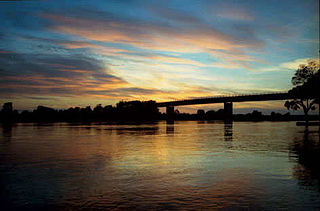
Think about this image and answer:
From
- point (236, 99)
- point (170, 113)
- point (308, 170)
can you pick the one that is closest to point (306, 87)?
point (308, 170)

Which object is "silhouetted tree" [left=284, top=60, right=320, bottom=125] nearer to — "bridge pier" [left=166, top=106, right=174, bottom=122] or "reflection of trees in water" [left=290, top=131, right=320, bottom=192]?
"reflection of trees in water" [left=290, top=131, right=320, bottom=192]

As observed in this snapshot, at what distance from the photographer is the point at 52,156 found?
19.0 metres

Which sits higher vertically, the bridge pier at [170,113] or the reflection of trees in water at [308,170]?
the bridge pier at [170,113]

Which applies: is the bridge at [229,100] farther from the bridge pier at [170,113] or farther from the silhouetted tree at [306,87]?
the silhouetted tree at [306,87]

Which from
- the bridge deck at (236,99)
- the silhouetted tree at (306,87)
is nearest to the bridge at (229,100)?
the bridge deck at (236,99)

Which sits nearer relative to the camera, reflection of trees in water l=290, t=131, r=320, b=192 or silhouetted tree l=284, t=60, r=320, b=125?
reflection of trees in water l=290, t=131, r=320, b=192

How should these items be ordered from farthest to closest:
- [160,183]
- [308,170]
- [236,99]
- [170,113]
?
1. [170,113]
2. [236,99]
3. [308,170]
4. [160,183]

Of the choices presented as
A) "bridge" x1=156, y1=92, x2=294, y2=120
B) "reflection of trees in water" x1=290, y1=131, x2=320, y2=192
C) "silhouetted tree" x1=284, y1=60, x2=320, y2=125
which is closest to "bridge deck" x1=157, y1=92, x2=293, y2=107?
"bridge" x1=156, y1=92, x2=294, y2=120

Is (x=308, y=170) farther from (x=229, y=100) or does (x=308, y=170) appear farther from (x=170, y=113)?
(x=170, y=113)

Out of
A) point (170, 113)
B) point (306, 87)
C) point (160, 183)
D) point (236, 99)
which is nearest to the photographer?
point (160, 183)

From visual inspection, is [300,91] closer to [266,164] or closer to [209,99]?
[266,164]

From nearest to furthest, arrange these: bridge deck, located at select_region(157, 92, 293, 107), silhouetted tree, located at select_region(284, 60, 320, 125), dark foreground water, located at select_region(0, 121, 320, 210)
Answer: dark foreground water, located at select_region(0, 121, 320, 210)
silhouetted tree, located at select_region(284, 60, 320, 125)
bridge deck, located at select_region(157, 92, 293, 107)

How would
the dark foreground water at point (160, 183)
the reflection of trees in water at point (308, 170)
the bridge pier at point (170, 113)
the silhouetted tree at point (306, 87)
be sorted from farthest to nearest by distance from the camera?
the bridge pier at point (170, 113)
the silhouetted tree at point (306, 87)
the reflection of trees in water at point (308, 170)
the dark foreground water at point (160, 183)

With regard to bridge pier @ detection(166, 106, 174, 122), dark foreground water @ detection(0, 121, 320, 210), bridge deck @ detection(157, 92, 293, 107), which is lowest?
dark foreground water @ detection(0, 121, 320, 210)
